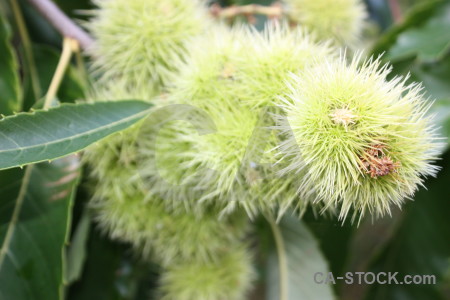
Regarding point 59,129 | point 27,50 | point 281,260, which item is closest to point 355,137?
point 59,129

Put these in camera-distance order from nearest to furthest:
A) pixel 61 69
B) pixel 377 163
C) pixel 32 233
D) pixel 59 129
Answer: pixel 377 163 → pixel 59 129 → pixel 32 233 → pixel 61 69

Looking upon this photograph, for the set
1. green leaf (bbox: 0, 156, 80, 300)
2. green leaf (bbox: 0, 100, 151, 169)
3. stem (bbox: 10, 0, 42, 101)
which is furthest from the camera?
stem (bbox: 10, 0, 42, 101)

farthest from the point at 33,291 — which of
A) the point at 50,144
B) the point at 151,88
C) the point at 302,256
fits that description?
the point at 302,256

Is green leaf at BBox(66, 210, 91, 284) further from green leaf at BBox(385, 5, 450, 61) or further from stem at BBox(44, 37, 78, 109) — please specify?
green leaf at BBox(385, 5, 450, 61)

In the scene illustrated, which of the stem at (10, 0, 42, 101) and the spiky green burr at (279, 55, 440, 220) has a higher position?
the stem at (10, 0, 42, 101)

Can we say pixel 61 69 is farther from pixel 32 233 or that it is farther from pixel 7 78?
pixel 32 233

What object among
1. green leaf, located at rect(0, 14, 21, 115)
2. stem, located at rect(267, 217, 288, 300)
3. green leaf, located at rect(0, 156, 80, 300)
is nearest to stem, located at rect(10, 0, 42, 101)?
green leaf, located at rect(0, 14, 21, 115)
